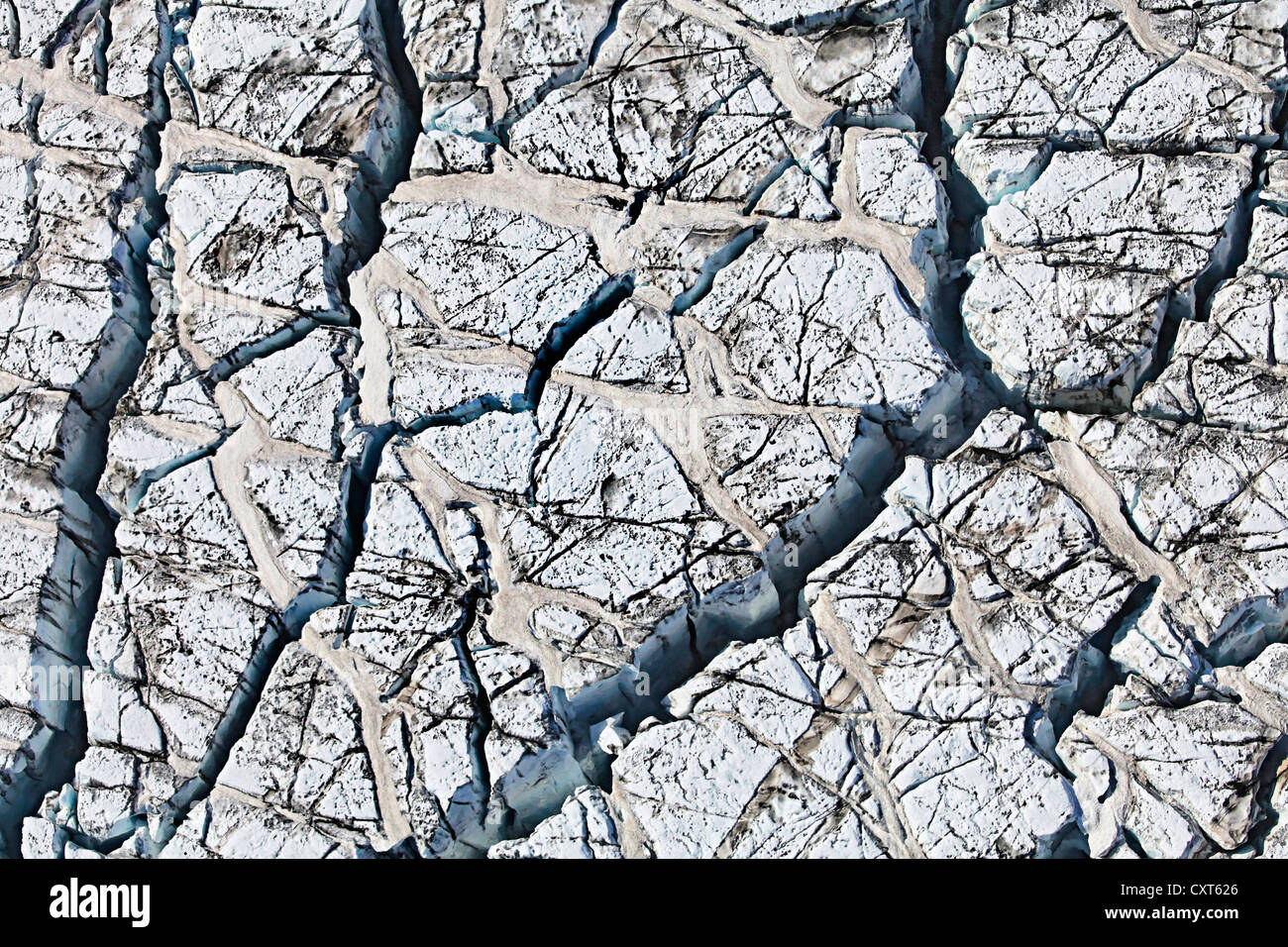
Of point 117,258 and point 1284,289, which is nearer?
point 1284,289

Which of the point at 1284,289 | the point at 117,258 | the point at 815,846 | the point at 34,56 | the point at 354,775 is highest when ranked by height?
the point at 34,56

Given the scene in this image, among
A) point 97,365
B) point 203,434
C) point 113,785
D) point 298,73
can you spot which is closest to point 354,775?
point 113,785

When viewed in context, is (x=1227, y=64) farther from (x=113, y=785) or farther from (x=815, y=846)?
(x=113, y=785)

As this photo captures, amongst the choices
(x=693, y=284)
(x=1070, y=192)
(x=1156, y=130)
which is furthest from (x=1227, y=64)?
(x=693, y=284)

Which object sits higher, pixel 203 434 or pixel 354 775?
pixel 203 434

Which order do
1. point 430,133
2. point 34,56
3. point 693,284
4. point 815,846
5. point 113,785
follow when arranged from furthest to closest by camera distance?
point 34,56 < point 430,133 < point 693,284 < point 113,785 < point 815,846

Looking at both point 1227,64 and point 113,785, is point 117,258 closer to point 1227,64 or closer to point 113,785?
point 113,785

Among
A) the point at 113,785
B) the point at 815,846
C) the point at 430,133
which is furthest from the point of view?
the point at 430,133
